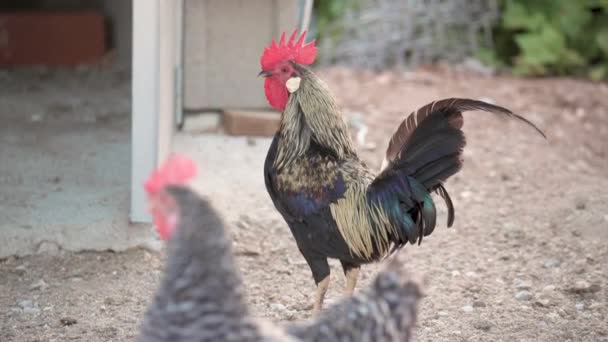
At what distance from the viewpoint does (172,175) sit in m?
2.65

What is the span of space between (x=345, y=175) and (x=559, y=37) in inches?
255

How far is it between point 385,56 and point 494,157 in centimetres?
333

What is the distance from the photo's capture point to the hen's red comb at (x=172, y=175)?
2.64m

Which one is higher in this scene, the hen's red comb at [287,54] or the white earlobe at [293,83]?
the hen's red comb at [287,54]

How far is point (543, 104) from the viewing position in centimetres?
877

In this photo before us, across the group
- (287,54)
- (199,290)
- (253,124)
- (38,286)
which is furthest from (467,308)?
(253,124)

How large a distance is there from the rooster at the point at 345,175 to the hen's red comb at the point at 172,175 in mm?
1421

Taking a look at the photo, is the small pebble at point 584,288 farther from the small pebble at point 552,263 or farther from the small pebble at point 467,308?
the small pebble at point 467,308

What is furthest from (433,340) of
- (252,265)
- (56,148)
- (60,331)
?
(56,148)

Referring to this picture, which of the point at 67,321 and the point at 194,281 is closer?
the point at 194,281

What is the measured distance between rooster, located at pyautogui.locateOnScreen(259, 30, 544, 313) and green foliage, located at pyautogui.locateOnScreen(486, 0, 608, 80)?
6021 mm

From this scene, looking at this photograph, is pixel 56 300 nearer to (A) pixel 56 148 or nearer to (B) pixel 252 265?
(B) pixel 252 265

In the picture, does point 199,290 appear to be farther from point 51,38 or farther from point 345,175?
point 51,38

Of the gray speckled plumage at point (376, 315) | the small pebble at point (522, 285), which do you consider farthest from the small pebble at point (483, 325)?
the gray speckled plumage at point (376, 315)
